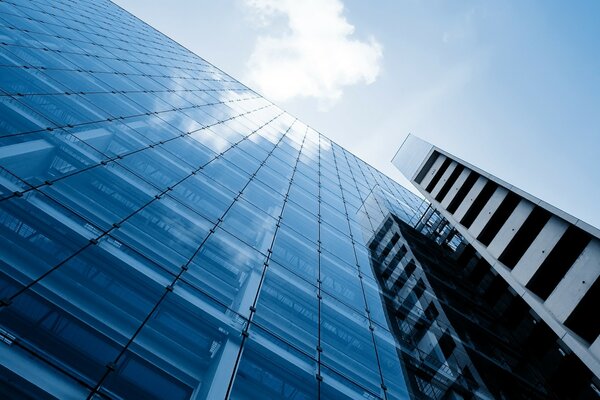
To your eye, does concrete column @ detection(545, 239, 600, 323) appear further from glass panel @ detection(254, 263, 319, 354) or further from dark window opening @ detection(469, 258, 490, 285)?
dark window opening @ detection(469, 258, 490, 285)

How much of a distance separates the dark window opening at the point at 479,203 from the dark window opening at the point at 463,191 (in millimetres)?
1057

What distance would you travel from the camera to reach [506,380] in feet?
35.1

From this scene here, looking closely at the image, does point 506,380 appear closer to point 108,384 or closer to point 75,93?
point 108,384

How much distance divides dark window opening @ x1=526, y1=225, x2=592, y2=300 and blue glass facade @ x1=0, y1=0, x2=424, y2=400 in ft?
14.4

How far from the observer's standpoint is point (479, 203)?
15758 mm

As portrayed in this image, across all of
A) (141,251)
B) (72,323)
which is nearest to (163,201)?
(141,251)

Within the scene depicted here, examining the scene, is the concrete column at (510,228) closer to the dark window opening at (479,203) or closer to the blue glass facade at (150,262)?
the dark window opening at (479,203)

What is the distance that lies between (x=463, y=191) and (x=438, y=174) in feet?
11.4

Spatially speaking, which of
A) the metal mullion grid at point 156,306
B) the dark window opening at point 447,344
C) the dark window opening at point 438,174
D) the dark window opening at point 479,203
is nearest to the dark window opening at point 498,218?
the dark window opening at point 479,203

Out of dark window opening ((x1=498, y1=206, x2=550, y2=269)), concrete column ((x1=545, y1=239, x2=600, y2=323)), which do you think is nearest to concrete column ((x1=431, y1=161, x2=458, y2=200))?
dark window opening ((x1=498, y1=206, x2=550, y2=269))

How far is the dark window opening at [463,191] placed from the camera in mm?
16984

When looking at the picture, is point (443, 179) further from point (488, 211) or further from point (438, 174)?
point (488, 211)

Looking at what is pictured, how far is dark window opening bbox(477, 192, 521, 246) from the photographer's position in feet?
45.1

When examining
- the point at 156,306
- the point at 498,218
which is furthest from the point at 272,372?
the point at 498,218
